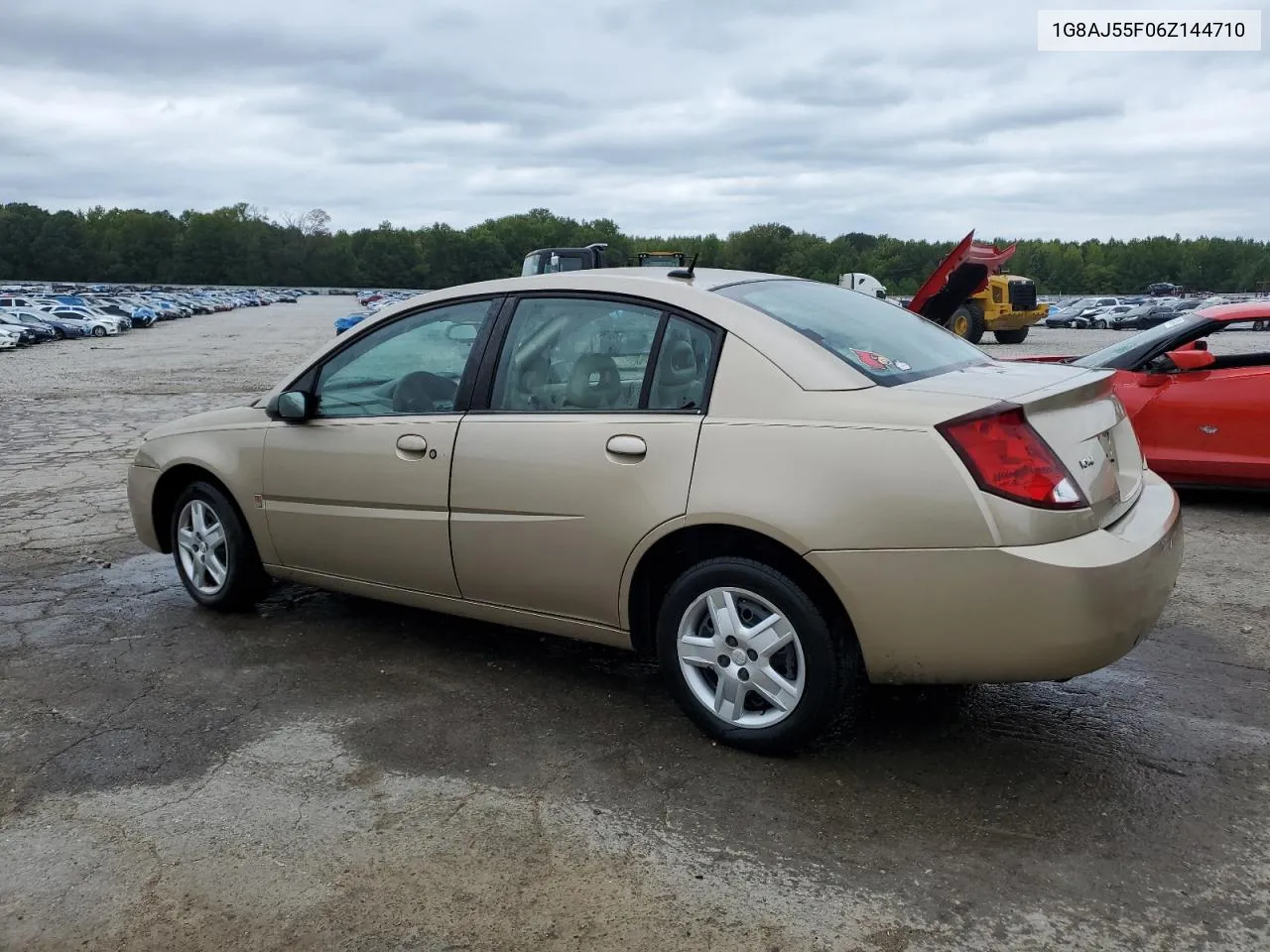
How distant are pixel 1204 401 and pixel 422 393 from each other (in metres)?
5.31

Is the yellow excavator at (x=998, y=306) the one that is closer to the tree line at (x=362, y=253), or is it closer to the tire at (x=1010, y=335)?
the tire at (x=1010, y=335)

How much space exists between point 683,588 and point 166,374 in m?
21.3

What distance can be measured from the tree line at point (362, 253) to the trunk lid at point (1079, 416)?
107992 mm

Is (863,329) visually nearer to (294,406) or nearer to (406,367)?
(406,367)

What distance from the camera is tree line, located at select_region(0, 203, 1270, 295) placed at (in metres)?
134

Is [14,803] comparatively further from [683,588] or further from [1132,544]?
[1132,544]

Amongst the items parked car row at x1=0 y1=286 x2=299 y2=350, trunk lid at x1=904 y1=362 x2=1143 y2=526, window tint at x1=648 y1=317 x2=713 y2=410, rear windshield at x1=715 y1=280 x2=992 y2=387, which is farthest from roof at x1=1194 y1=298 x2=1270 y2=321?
parked car row at x1=0 y1=286 x2=299 y2=350

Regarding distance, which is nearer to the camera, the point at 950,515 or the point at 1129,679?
the point at 950,515

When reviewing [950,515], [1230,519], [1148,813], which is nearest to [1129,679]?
[1148,813]

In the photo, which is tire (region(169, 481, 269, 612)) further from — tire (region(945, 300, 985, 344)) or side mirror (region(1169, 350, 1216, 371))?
tire (region(945, 300, 985, 344))

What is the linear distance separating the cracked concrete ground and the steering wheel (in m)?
1.04

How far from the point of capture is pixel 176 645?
15.2ft

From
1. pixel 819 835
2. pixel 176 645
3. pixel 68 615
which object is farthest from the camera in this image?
pixel 68 615

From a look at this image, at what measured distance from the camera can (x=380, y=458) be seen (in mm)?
4203
